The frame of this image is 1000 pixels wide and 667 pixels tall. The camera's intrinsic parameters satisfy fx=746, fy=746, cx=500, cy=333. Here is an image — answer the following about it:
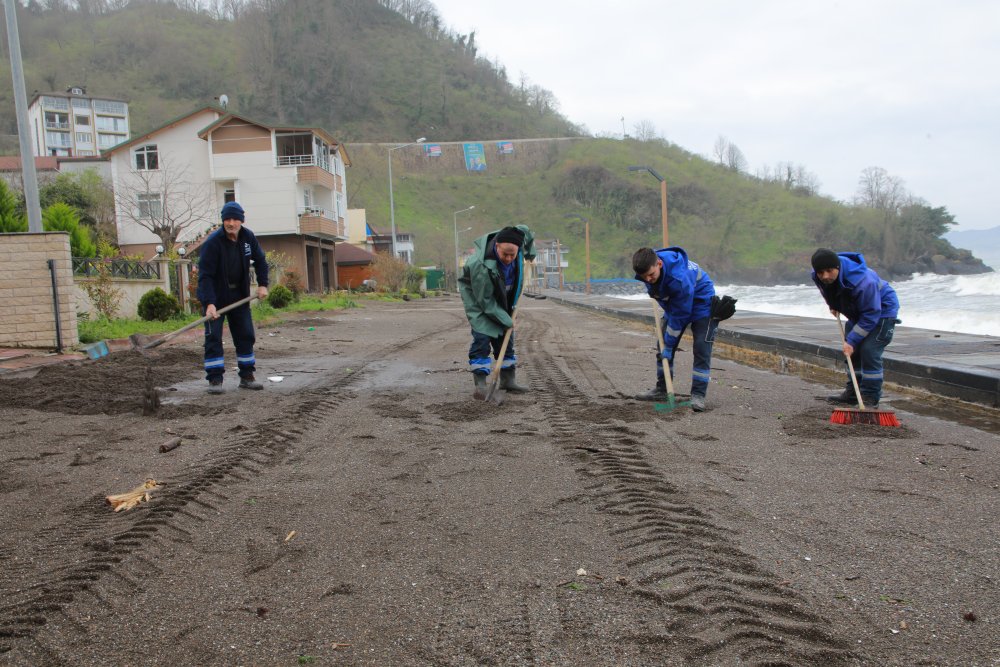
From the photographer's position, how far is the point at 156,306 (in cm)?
1505

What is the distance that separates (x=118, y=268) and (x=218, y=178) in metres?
21.0

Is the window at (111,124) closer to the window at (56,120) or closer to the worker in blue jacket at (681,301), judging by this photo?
the window at (56,120)

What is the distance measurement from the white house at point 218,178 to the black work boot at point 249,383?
2917 cm

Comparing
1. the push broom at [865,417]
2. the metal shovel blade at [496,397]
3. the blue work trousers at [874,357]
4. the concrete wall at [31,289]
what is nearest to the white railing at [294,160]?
the concrete wall at [31,289]

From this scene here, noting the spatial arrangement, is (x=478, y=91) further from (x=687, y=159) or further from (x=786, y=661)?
(x=786, y=661)

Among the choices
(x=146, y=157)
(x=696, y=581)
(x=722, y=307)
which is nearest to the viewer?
(x=696, y=581)

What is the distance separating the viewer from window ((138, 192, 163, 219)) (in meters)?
36.1

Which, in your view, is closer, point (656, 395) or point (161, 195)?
point (656, 395)

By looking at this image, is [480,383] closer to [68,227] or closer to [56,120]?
[68,227]

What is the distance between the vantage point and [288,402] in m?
6.58

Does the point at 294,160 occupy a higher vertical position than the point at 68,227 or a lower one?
higher

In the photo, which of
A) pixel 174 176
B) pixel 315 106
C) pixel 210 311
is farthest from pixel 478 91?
pixel 210 311

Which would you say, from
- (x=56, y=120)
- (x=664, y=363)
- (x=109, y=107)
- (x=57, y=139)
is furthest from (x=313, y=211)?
(x=109, y=107)

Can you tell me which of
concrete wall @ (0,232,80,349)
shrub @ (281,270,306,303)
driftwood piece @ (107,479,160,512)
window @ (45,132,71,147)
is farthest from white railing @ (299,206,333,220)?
window @ (45,132,71,147)
